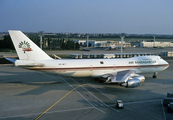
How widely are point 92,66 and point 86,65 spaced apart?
39.1 inches

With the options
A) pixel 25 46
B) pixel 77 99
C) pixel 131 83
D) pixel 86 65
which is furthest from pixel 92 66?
pixel 25 46

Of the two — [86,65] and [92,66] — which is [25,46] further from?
[92,66]

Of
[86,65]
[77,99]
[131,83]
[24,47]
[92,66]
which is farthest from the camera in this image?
[92,66]

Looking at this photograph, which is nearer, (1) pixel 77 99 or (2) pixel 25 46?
(1) pixel 77 99

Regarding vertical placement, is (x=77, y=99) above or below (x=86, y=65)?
below

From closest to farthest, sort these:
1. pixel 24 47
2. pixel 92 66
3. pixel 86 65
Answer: pixel 24 47, pixel 86 65, pixel 92 66

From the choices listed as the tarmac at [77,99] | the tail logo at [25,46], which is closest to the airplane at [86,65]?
the tail logo at [25,46]

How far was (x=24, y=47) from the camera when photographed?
27.8 metres

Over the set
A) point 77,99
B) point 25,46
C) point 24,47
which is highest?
point 25,46

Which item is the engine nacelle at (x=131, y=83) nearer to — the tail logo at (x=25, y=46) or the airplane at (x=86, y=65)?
the airplane at (x=86, y=65)

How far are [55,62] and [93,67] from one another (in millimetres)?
6007

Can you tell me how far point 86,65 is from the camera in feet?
99.9

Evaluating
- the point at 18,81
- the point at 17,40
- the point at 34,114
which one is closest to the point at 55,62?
the point at 17,40

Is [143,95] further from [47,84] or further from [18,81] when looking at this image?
[18,81]
